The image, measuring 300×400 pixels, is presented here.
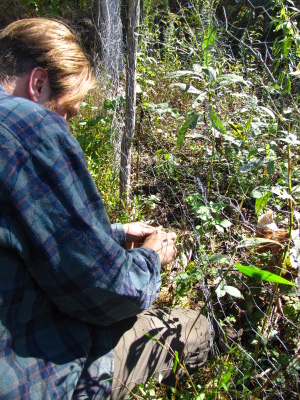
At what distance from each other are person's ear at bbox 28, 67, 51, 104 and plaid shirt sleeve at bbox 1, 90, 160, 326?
161mm

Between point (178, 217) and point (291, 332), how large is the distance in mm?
1109

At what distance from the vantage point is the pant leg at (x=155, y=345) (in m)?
1.44

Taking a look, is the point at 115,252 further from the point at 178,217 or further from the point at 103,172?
the point at 103,172

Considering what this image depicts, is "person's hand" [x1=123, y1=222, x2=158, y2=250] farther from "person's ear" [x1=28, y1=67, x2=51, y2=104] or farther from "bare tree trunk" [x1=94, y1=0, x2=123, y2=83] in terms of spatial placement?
"bare tree trunk" [x1=94, y1=0, x2=123, y2=83]

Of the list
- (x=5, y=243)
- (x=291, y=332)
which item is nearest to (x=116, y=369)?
(x=5, y=243)

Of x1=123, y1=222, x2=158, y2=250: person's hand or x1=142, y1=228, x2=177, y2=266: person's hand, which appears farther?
x1=123, y1=222, x2=158, y2=250: person's hand

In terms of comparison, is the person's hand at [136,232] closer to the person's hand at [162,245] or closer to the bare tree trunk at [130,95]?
the person's hand at [162,245]

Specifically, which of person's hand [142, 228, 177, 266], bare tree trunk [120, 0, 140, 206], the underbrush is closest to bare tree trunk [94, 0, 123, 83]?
the underbrush

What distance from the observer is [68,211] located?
1.04m

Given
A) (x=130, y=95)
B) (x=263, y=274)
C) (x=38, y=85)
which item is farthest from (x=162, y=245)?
(x=130, y=95)

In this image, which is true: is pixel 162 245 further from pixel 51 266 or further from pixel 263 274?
pixel 51 266

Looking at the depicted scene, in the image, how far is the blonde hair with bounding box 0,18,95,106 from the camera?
1.19 meters

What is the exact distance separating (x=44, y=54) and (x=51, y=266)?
669 mm

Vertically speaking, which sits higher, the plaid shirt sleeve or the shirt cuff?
the plaid shirt sleeve
